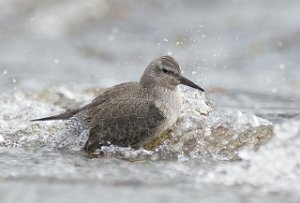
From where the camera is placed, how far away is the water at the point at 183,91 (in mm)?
6414

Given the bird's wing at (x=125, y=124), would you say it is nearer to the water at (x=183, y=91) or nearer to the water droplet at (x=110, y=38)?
the water at (x=183, y=91)

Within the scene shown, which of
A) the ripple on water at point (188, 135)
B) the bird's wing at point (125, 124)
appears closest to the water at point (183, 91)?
the ripple on water at point (188, 135)

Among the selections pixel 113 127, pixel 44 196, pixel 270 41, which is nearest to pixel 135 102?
pixel 113 127

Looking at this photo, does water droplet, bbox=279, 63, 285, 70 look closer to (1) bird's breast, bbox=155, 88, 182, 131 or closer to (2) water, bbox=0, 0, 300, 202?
(2) water, bbox=0, 0, 300, 202

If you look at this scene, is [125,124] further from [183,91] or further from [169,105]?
[183,91]

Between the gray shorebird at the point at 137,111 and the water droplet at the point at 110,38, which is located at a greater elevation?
the water droplet at the point at 110,38

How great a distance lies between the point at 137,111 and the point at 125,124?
185 millimetres

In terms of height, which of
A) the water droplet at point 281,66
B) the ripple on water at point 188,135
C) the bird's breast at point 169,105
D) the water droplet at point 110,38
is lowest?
the ripple on water at point 188,135

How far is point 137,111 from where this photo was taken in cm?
783

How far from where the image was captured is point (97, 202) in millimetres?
5883

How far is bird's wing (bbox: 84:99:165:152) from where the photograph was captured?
7746mm

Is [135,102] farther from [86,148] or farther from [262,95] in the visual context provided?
[262,95]

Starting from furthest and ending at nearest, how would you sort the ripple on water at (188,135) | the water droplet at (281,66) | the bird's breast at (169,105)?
the water droplet at (281,66) → the bird's breast at (169,105) → the ripple on water at (188,135)

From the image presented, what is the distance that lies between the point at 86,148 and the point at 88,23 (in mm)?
7285
